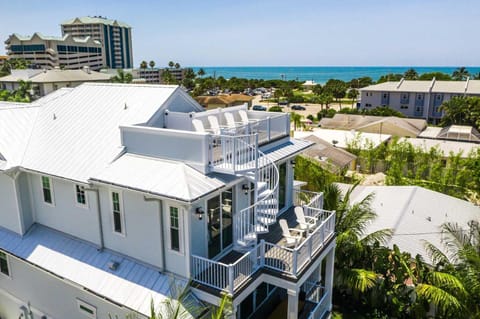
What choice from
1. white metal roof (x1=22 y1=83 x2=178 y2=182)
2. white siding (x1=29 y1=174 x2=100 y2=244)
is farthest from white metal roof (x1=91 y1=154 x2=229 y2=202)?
white siding (x1=29 y1=174 x2=100 y2=244)

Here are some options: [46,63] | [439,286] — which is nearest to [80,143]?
[439,286]

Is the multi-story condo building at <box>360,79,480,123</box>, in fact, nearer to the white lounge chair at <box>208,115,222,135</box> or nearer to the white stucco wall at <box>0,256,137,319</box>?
the white lounge chair at <box>208,115,222,135</box>

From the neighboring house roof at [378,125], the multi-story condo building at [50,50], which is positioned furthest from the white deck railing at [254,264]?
the multi-story condo building at [50,50]

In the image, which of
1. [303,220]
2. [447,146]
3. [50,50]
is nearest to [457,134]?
[447,146]

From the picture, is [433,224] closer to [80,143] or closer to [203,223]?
[203,223]

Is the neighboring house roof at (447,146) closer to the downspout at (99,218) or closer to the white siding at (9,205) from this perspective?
the downspout at (99,218)
